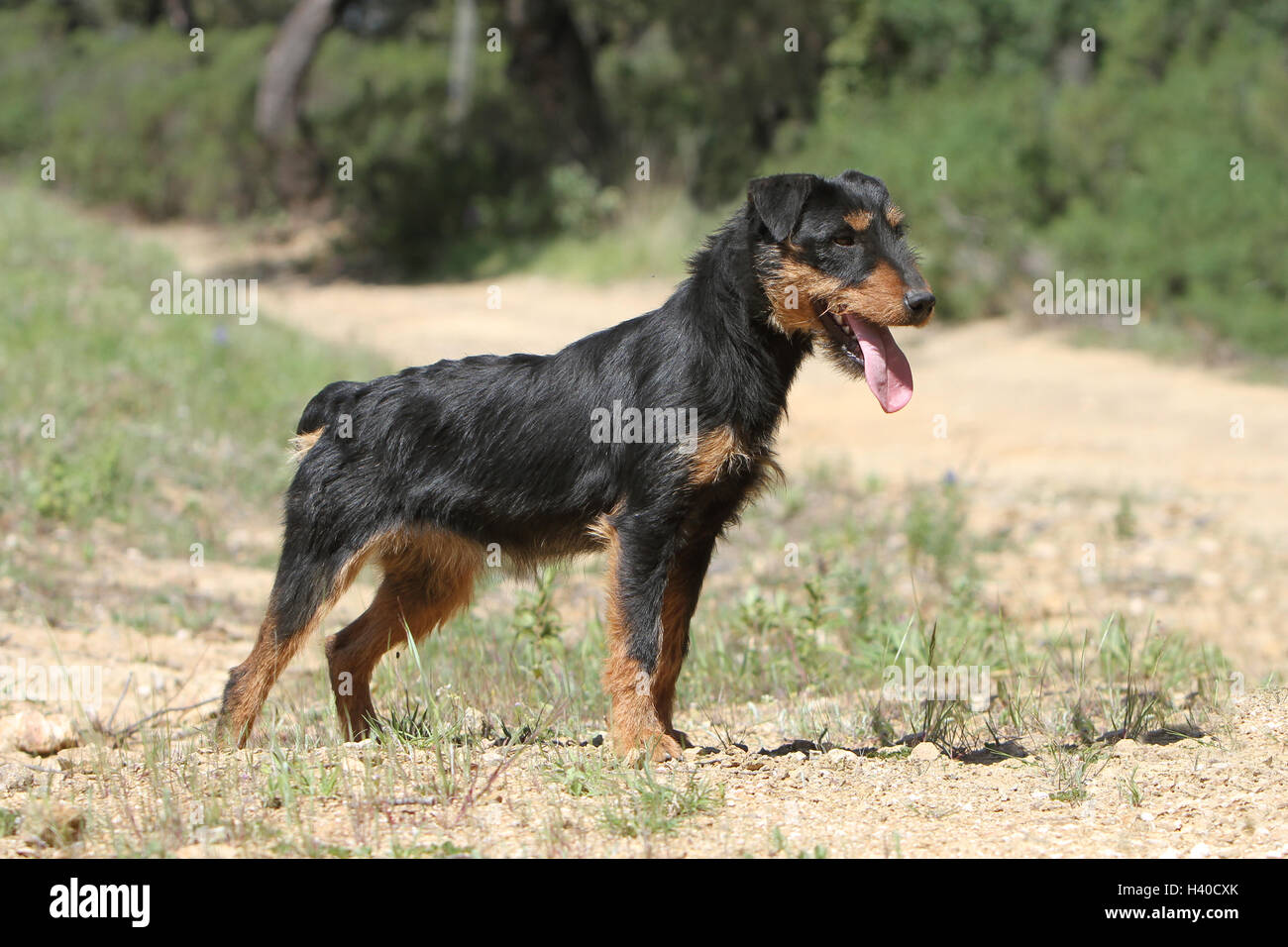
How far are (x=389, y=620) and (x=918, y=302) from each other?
2.38 meters

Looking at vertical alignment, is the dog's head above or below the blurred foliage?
below

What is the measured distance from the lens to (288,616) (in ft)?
16.3

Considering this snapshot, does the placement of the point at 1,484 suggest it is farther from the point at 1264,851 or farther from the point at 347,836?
the point at 1264,851

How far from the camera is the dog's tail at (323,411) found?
5.15 metres

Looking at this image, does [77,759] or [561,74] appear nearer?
[77,759]

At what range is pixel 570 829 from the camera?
379cm

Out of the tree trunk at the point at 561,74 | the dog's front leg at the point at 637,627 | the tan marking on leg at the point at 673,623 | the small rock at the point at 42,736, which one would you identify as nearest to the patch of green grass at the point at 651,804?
the dog's front leg at the point at 637,627

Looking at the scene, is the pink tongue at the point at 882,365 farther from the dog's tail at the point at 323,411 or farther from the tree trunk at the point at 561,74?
the tree trunk at the point at 561,74

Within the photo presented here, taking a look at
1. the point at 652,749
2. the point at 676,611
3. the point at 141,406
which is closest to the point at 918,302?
the point at 676,611

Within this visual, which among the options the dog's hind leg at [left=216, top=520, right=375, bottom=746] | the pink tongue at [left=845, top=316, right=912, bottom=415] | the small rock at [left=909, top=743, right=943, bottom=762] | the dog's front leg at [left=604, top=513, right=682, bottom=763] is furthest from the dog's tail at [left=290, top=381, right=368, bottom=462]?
the small rock at [left=909, top=743, right=943, bottom=762]

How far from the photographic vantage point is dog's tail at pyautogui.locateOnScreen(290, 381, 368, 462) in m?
5.15

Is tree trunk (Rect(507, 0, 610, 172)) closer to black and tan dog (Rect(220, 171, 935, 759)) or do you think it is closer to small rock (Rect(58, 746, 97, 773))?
black and tan dog (Rect(220, 171, 935, 759))

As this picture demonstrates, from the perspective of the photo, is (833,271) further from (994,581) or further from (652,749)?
(994,581)

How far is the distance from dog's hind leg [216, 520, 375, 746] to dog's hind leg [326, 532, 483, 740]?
1.06 feet
